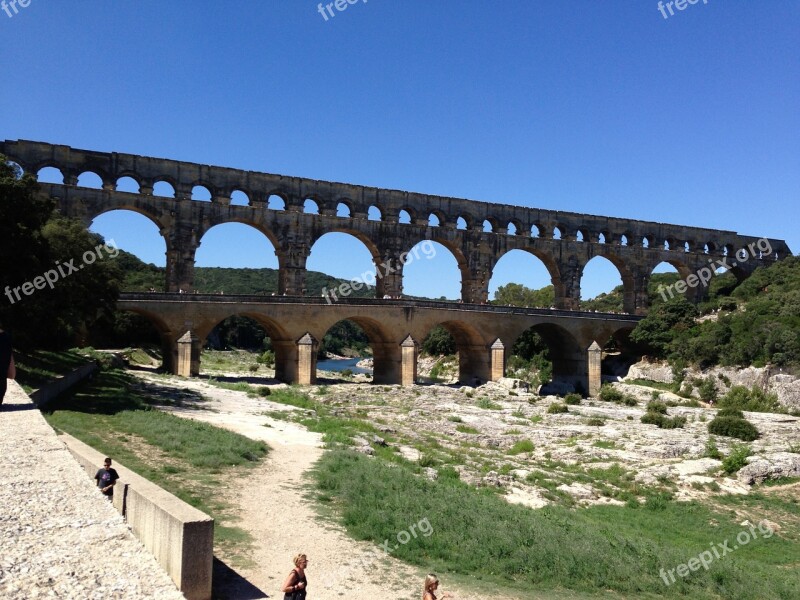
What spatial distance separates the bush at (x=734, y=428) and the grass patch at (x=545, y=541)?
38.4 ft

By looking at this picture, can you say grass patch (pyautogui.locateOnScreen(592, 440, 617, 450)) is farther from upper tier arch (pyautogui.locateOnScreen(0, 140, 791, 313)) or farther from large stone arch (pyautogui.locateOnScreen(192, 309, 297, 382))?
upper tier arch (pyautogui.locateOnScreen(0, 140, 791, 313))

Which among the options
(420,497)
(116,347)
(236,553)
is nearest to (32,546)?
(236,553)

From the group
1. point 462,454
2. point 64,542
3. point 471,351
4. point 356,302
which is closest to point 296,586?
point 64,542

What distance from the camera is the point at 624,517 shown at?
45.2 feet

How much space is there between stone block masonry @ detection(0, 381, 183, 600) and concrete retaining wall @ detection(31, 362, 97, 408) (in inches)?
409

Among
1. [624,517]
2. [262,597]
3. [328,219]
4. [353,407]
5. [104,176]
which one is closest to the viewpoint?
[262,597]

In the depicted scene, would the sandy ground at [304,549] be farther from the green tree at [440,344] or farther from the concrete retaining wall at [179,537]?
the green tree at [440,344]

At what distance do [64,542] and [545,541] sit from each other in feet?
24.2

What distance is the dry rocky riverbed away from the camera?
850 cm

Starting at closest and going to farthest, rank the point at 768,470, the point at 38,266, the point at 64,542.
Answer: the point at 64,542 → the point at 768,470 → the point at 38,266

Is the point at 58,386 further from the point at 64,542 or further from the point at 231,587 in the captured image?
the point at 64,542

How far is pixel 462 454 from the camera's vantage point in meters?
19.1

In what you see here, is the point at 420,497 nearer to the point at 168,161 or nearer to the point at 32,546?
the point at 32,546

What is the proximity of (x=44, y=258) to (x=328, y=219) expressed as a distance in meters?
24.3
